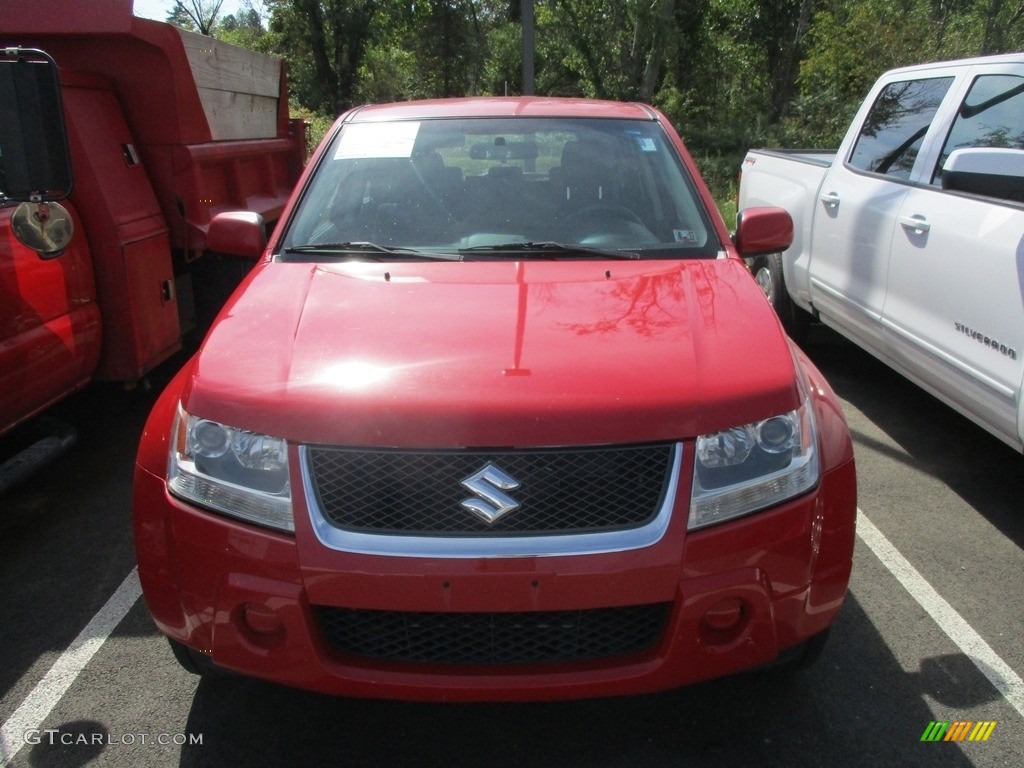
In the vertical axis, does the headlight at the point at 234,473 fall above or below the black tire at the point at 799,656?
above

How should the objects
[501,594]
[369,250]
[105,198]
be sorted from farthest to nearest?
[105,198] < [369,250] < [501,594]

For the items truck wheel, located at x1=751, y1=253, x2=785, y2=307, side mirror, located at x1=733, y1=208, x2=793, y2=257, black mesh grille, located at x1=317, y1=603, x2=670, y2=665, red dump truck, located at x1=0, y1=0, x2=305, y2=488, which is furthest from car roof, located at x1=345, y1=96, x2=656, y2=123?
truck wheel, located at x1=751, y1=253, x2=785, y2=307

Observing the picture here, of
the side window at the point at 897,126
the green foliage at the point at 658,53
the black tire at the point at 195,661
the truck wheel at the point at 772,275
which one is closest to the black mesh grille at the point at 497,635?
the black tire at the point at 195,661

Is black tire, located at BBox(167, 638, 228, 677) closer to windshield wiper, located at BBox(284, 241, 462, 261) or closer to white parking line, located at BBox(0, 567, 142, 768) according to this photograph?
white parking line, located at BBox(0, 567, 142, 768)

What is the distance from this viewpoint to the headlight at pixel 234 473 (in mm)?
2262

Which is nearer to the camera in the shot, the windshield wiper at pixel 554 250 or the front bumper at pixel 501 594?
the front bumper at pixel 501 594

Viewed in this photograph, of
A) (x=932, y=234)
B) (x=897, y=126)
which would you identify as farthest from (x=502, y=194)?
(x=897, y=126)

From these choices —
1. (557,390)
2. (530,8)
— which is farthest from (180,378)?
(530,8)

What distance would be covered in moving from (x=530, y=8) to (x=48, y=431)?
9252 millimetres

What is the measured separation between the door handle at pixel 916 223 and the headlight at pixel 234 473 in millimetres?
3448

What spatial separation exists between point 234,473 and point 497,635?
774 millimetres

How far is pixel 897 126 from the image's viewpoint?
207 inches

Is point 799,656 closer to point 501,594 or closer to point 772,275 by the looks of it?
point 501,594

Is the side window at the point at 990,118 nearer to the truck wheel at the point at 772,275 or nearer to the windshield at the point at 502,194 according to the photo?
the windshield at the point at 502,194
